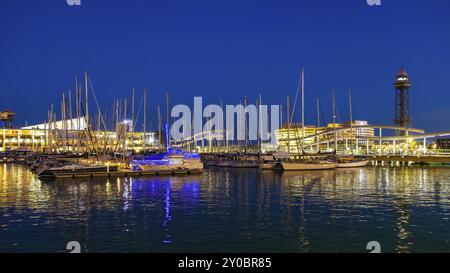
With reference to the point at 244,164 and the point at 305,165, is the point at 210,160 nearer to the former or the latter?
the point at 244,164

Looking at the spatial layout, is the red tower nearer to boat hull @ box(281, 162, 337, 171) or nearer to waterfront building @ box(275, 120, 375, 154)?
waterfront building @ box(275, 120, 375, 154)

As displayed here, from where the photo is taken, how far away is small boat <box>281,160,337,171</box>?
196 ft

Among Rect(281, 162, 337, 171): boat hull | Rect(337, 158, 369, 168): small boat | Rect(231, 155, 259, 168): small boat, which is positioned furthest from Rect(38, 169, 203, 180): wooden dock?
Rect(337, 158, 369, 168): small boat

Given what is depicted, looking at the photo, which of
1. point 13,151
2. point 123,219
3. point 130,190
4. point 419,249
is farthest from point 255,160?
point 13,151

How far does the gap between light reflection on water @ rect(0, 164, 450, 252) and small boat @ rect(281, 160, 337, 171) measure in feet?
80.3

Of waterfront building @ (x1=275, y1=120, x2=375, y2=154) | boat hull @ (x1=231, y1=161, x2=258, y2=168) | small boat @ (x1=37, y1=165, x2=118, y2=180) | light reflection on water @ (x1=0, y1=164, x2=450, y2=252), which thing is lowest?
light reflection on water @ (x1=0, y1=164, x2=450, y2=252)

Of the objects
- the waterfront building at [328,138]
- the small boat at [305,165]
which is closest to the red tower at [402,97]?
the waterfront building at [328,138]

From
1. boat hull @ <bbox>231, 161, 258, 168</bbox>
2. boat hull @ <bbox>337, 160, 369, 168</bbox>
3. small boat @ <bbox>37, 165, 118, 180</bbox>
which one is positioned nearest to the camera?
small boat @ <bbox>37, 165, 118, 180</bbox>

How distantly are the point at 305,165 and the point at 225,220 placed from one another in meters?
41.1

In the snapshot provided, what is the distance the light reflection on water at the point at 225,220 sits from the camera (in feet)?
54.8

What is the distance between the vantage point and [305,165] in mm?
60812
